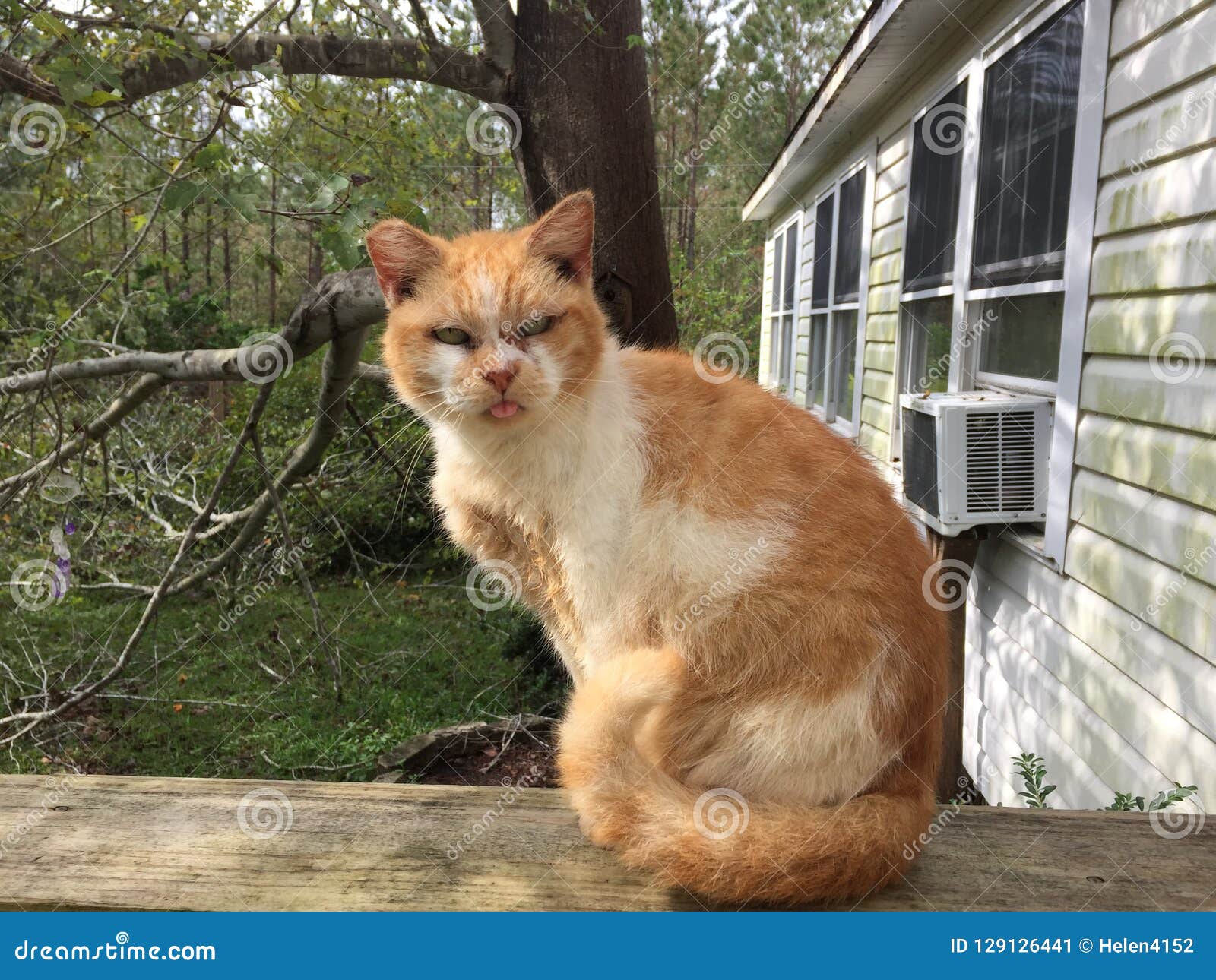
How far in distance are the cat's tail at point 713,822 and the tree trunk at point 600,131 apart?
194 cm

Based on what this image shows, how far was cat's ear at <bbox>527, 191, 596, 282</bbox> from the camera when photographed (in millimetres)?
1819

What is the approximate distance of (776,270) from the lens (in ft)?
40.1

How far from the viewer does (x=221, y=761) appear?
4.37m

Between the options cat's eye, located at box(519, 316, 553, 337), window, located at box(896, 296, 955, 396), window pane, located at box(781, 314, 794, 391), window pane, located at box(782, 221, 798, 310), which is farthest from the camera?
window pane, located at box(782, 221, 798, 310)

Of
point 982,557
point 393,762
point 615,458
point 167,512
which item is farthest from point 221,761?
point 982,557

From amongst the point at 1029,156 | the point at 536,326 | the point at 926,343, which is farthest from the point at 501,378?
the point at 926,343

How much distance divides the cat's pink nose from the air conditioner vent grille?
2.25m

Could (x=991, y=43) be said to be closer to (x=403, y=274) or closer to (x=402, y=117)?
(x=402, y=117)

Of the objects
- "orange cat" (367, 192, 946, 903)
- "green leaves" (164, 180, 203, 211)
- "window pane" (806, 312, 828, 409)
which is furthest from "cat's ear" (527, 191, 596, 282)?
"window pane" (806, 312, 828, 409)

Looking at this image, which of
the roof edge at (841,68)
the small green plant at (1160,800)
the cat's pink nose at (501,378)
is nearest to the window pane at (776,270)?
the roof edge at (841,68)

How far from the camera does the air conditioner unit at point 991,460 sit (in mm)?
3158

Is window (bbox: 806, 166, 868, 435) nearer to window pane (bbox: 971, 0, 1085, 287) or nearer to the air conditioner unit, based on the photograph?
window pane (bbox: 971, 0, 1085, 287)

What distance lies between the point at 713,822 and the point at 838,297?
6.81 m

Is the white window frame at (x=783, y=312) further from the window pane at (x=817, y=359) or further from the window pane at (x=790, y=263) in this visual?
the window pane at (x=817, y=359)
